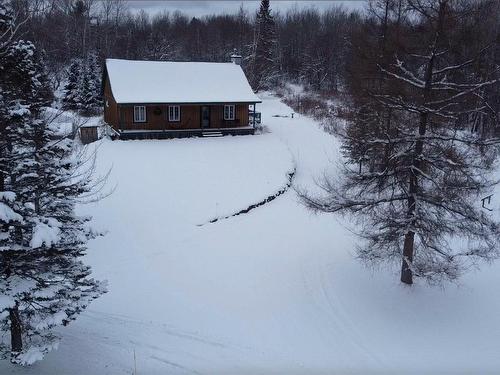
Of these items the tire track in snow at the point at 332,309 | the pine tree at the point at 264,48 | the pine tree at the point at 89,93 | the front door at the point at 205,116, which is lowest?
the tire track in snow at the point at 332,309

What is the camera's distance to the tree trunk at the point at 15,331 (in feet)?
25.7

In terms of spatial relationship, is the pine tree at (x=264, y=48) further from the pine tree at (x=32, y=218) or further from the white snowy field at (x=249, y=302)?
the pine tree at (x=32, y=218)

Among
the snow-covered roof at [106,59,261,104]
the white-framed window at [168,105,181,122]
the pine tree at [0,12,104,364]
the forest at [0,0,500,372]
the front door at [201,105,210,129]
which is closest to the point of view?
the pine tree at [0,12,104,364]

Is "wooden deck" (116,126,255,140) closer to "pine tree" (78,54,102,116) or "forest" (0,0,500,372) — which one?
"forest" (0,0,500,372)

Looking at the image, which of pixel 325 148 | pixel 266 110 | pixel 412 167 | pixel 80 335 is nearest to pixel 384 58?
pixel 412 167

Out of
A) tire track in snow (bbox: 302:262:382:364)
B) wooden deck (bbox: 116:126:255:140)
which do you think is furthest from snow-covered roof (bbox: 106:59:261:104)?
tire track in snow (bbox: 302:262:382:364)

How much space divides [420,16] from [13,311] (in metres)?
10.8

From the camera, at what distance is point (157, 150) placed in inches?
961

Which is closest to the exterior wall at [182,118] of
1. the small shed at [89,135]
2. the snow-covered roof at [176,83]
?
the snow-covered roof at [176,83]

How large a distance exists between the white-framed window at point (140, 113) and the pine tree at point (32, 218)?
19623 millimetres

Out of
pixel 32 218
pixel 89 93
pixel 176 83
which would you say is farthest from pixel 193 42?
pixel 32 218

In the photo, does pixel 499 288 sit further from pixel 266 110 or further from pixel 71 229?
pixel 266 110

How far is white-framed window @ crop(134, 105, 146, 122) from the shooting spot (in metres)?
27.6

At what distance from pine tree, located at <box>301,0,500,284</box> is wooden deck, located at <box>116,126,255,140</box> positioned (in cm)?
1771
